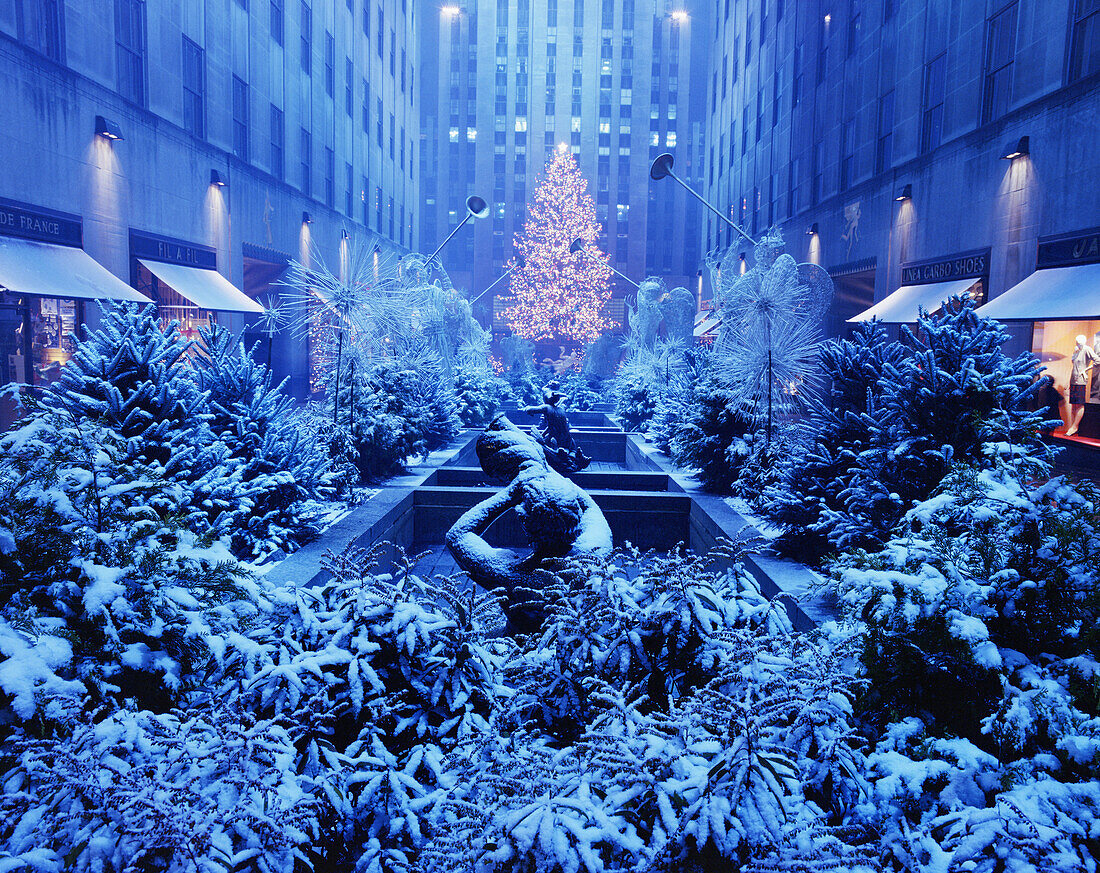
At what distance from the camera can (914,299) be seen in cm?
2058

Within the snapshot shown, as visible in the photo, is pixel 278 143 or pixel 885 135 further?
pixel 278 143

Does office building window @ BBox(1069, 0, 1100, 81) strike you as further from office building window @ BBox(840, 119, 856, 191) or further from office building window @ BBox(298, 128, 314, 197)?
office building window @ BBox(298, 128, 314, 197)

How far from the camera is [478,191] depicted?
62.5 metres

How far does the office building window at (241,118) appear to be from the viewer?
2417cm

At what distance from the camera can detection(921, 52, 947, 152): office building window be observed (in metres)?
19.8

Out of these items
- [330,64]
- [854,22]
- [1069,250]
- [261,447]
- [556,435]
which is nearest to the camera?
[261,447]

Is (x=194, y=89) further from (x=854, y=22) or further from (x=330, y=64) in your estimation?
(x=854, y=22)

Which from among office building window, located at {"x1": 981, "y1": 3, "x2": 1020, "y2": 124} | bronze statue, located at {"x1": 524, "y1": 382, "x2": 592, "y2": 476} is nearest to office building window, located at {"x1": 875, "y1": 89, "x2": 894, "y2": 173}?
office building window, located at {"x1": 981, "y1": 3, "x2": 1020, "y2": 124}

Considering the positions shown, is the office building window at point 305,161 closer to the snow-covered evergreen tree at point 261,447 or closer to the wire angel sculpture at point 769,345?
the snow-covered evergreen tree at point 261,447

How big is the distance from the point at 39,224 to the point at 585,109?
53.0m

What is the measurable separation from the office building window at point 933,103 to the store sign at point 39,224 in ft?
67.6

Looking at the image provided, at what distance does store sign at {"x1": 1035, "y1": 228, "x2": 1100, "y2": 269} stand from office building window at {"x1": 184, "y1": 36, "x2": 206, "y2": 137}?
21.1m

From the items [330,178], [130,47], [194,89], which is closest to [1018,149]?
[130,47]

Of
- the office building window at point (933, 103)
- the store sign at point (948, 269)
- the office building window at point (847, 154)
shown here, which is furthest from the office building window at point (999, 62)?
the office building window at point (847, 154)
